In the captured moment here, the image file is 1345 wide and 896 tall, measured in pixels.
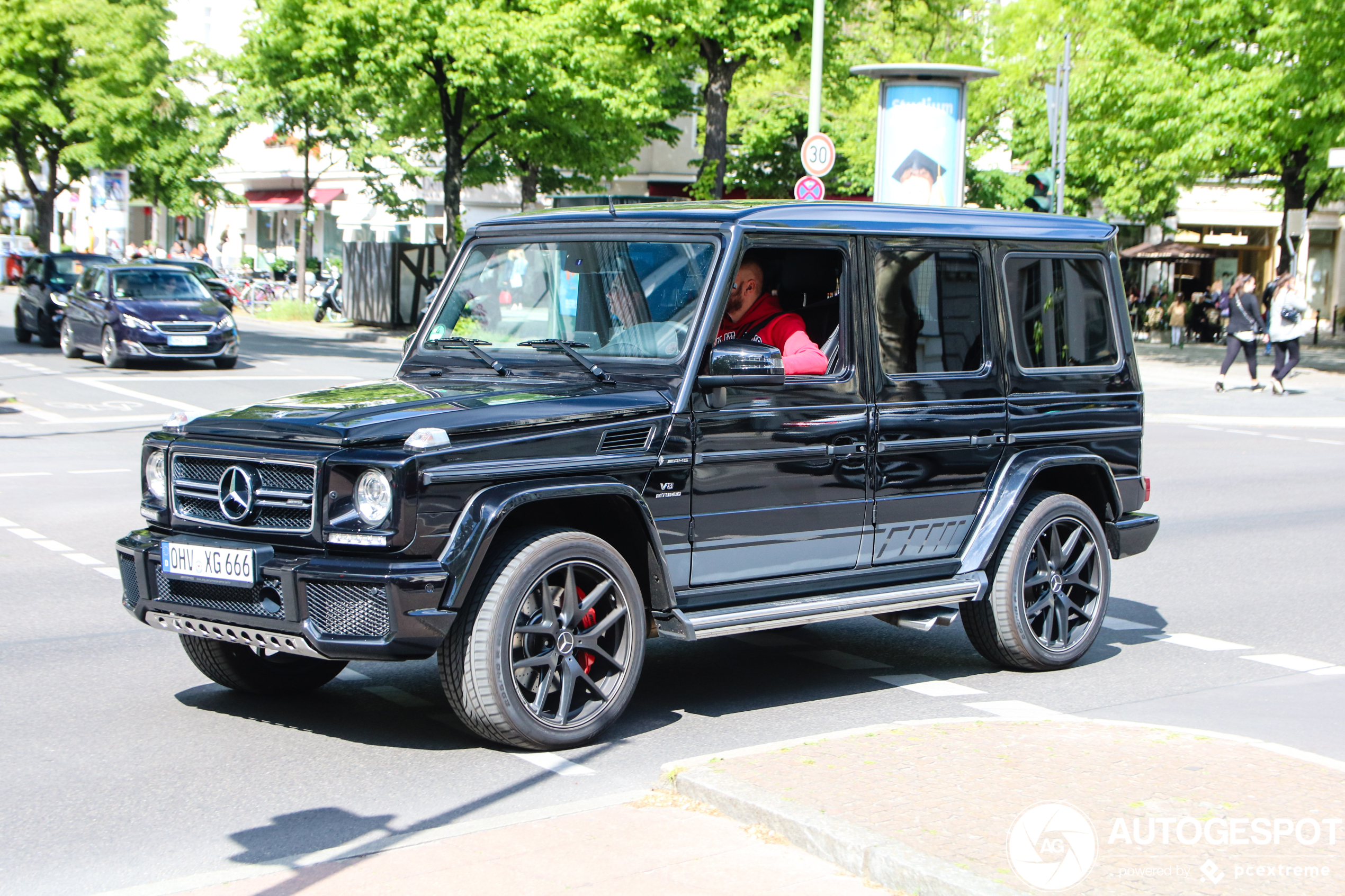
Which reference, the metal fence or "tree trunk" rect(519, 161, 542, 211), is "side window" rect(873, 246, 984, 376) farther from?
"tree trunk" rect(519, 161, 542, 211)

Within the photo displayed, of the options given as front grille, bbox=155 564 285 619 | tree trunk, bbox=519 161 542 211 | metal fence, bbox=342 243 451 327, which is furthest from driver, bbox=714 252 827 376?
tree trunk, bbox=519 161 542 211

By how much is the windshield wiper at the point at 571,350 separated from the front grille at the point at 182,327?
20389 mm

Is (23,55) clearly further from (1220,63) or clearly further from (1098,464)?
(1098,464)

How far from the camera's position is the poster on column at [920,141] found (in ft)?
70.3

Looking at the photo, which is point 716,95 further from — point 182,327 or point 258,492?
point 258,492

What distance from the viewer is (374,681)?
22.3ft

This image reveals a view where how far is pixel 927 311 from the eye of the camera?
6797 millimetres

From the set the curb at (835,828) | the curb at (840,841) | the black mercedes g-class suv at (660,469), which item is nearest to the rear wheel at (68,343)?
the black mercedes g-class suv at (660,469)

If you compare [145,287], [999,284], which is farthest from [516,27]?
[999,284]

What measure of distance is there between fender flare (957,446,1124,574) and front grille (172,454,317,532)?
3071 mm

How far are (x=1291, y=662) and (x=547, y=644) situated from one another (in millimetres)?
4150

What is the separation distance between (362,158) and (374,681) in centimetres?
3898

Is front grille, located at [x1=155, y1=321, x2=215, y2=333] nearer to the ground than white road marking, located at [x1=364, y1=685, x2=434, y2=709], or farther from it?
farther from it

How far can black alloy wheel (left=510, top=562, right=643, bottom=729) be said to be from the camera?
18.0 feet
